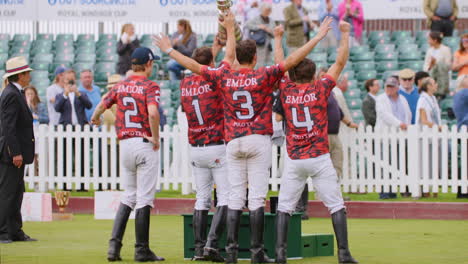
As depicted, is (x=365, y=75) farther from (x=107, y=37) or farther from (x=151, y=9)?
(x=107, y=37)

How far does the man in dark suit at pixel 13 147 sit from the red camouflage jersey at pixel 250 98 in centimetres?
338

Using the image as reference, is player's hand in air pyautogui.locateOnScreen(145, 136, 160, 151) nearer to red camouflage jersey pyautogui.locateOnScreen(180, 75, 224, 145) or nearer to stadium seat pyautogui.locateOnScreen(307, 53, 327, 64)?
red camouflage jersey pyautogui.locateOnScreen(180, 75, 224, 145)

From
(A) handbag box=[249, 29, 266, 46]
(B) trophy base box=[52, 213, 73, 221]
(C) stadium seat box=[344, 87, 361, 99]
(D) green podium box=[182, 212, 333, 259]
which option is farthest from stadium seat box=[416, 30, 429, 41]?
(D) green podium box=[182, 212, 333, 259]

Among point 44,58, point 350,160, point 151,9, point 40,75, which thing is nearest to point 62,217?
point 350,160

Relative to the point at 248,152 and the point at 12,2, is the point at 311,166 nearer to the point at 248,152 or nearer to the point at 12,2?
the point at 248,152

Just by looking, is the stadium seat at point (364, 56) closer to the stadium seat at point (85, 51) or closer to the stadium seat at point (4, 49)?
the stadium seat at point (85, 51)

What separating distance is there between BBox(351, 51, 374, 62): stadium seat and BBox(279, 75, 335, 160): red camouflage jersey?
568 inches

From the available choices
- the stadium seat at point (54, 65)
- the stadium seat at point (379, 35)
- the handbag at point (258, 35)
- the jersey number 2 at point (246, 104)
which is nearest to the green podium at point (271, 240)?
the jersey number 2 at point (246, 104)

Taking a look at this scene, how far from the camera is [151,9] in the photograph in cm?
2509

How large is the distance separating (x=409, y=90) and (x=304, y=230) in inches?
235

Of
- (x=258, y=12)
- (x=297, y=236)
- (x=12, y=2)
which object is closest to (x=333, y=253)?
(x=297, y=236)

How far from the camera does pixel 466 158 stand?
1602cm

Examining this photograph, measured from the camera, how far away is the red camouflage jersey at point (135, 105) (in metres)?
9.96

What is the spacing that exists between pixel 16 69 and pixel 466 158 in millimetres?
7460
